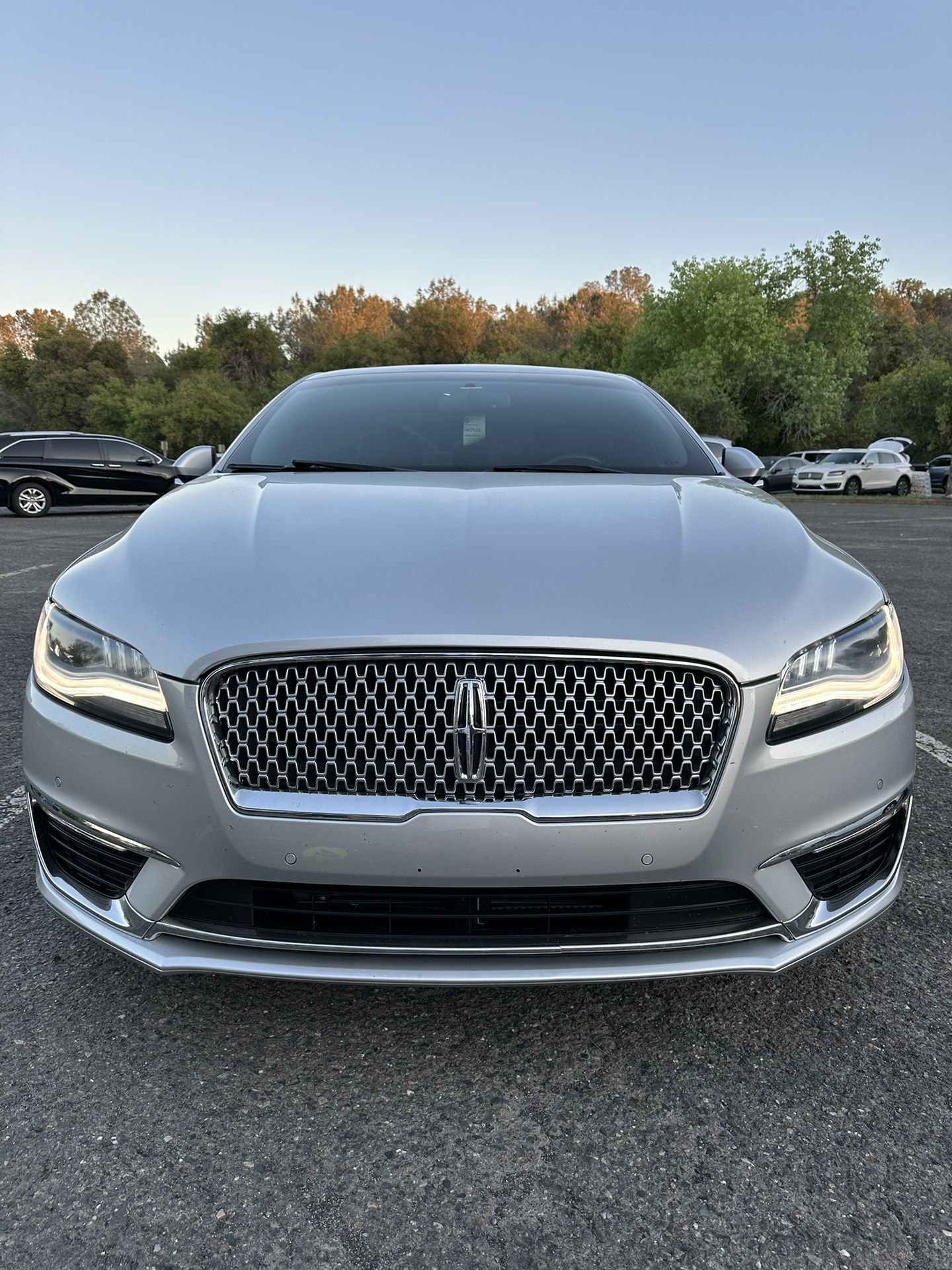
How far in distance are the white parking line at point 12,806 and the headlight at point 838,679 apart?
2.36 m

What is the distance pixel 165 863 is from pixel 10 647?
452 cm

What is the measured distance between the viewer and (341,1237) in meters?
1.41

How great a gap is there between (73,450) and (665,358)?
3469 cm

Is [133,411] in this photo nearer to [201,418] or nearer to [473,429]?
[201,418]

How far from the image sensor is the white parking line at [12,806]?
3039 mm

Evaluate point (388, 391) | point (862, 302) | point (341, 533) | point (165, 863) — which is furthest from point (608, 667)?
point (862, 302)

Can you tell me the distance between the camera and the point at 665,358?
4625cm

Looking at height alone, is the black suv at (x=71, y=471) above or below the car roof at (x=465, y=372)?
below

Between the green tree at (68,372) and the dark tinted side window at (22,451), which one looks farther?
the green tree at (68,372)

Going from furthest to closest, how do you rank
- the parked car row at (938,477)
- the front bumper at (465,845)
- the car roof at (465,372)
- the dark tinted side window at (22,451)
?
the parked car row at (938,477) < the dark tinted side window at (22,451) < the car roof at (465,372) < the front bumper at (465,845)

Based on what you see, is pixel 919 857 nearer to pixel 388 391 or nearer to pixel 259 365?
pixel 388 391

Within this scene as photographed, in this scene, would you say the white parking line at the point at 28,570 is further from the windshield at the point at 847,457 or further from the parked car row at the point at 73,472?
the windshield at the point at 847,457

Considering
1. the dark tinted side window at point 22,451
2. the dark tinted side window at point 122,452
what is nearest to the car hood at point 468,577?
the dark tinted side window at point 122,452

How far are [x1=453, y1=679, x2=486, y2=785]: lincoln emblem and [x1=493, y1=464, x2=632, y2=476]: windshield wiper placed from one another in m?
1.30
